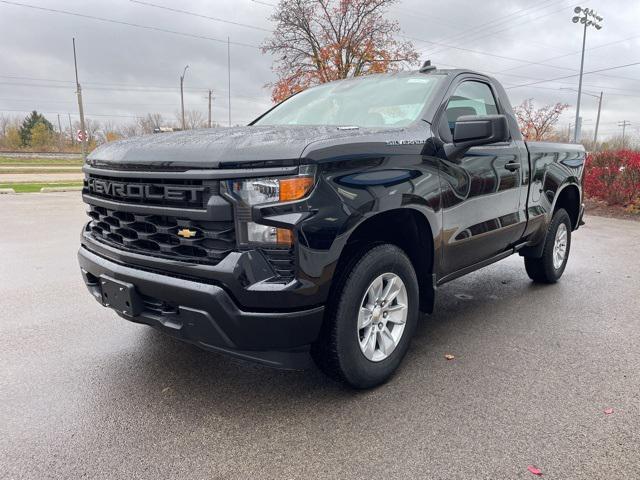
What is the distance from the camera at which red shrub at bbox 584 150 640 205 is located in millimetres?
10953

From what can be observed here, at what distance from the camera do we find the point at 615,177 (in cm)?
1134

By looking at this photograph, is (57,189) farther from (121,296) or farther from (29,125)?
(29,125)

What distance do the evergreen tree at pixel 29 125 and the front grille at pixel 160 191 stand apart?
76415mm

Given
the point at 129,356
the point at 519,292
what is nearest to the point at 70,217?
the point at 129,356

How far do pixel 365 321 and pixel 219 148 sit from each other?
48.4 inches

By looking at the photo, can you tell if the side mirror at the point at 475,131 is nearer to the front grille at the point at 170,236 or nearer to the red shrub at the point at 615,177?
the front grille at the point at 170,236

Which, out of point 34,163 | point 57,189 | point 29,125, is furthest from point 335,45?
point 29,125

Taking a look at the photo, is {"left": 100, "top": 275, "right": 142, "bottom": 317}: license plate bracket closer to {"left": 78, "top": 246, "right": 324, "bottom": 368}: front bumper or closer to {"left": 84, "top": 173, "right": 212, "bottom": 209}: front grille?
{"left": 78, "top": 246, "right": 324, "bottom": 368}: front bumper

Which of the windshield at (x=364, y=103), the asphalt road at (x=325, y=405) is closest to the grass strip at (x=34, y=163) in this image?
the asphalt road at (x=325, y=405)

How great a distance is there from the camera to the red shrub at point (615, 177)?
10953 millimetres

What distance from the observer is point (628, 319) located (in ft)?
13.4

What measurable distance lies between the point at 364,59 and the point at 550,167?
15.9 metres

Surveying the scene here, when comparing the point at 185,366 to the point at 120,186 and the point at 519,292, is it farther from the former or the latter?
the point at 519,292

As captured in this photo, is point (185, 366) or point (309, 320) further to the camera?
point (185, 366)
